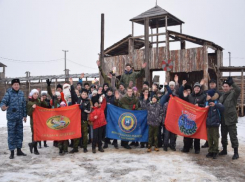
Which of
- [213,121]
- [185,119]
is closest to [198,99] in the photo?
[185,119]

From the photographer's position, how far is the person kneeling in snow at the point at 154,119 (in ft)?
23.6

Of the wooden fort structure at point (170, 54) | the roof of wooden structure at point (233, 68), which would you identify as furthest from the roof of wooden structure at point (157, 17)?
the roof of wooden structure at point (233, 68)

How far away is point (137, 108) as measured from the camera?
7.80 m

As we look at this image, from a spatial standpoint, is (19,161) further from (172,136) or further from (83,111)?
(172,136)

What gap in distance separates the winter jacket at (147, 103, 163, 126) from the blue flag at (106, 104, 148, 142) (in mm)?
389

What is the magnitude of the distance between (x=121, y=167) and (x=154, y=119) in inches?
80.7

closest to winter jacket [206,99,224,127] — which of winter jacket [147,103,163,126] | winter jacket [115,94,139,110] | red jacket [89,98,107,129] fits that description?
winter jacket [147,103,163,126]

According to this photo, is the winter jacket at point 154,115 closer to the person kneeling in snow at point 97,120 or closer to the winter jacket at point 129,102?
the winter jacket at point 129,102

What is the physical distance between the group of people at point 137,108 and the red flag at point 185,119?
0.60 ft

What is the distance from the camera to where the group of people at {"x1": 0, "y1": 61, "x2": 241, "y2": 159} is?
21.5 ft

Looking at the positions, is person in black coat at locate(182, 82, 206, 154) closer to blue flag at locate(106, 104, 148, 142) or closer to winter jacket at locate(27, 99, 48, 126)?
blue flag at locate(106, 104, 148, 142)

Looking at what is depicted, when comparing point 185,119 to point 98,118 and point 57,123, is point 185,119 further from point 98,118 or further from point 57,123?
point 57,123

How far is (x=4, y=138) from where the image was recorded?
9812mm

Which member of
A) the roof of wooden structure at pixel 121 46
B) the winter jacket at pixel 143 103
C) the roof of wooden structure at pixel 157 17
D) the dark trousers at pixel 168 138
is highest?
the roof of wooden structure at pixel 157 17
